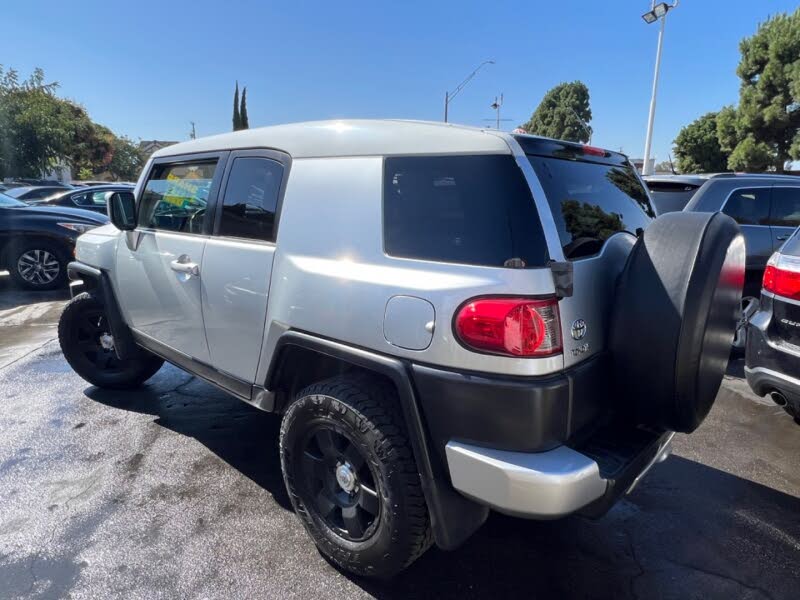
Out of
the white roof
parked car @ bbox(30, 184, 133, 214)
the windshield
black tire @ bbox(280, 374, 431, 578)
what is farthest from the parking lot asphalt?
parked car @ bbox(30, 184, 133, 214)

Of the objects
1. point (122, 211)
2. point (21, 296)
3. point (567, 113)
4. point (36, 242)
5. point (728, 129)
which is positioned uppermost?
point (567, 113)

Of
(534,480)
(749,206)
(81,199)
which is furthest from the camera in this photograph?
Result: (81,199)

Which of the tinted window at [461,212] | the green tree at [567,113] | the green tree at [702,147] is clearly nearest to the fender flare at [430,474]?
the tinted window at [461,212]

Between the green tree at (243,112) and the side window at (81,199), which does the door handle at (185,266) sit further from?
the green tree at (243,112)

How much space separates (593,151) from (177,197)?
2.49 metres

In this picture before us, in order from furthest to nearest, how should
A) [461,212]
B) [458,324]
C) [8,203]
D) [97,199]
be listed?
[97,199]
[8,203]
[461,212]
[458,324]

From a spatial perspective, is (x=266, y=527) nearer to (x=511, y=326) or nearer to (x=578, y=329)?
(x=511, y=326)

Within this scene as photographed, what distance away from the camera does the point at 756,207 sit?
17.5 feet

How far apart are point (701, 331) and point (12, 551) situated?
10.3 ft

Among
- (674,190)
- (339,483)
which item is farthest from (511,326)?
(674,190)

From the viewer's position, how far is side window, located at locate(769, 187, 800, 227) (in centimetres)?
531

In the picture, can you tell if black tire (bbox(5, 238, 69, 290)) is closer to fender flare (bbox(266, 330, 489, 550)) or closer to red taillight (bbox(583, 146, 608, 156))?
fender flare (bbox(266, 330, 489, 550))

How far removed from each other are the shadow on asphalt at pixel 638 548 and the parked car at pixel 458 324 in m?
0.44

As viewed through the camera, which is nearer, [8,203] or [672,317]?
[672,317]
